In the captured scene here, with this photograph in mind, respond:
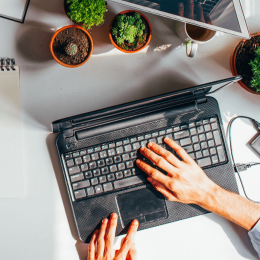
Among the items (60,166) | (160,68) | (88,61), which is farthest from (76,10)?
(60,166)

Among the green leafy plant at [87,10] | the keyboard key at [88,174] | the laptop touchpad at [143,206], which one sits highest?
the green leafy plant at [87,10]

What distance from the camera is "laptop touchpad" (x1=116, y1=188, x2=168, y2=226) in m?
0.71

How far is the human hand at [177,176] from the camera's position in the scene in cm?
69

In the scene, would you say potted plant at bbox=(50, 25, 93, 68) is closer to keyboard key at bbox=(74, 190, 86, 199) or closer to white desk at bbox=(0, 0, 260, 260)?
white desk at bbox=(0, 0, 260, 260)

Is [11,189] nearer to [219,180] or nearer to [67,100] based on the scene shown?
[67,100]

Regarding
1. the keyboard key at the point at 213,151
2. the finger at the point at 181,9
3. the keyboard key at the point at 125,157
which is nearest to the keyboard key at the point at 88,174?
the keyboard key at the point at 125,157

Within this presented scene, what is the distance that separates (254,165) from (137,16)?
575 millimetres

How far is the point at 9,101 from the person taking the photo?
2.36ft

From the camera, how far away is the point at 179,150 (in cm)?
69

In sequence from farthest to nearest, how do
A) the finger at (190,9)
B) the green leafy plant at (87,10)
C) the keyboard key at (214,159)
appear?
the keyboard key at (214,159)
the green leafy plant at (87,10)
the finger at (190,9)

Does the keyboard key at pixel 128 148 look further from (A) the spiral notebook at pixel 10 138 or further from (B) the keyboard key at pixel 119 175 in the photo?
(A) the spiral notebook at pixel 10 138

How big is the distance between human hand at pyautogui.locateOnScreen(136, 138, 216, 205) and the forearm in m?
0.01

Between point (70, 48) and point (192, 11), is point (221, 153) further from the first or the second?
point (70, 48)

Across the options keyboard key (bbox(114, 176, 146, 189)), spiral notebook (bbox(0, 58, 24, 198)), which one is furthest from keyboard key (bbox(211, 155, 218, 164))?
spiral notebook (bbox(0, 58, 24, 198))
